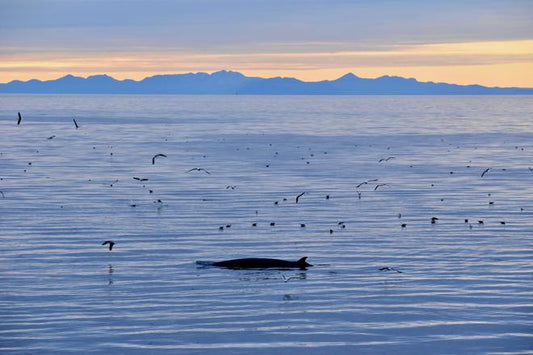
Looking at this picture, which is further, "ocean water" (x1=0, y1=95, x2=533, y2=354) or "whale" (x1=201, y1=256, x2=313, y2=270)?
"whale" (x1=201, y1=256, x2=313, y2=270)

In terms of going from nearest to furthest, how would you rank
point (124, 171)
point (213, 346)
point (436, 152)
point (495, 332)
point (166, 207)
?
1. point (213, 346)
2. point (495, 332)
3. point (166, 207)
4. point (124, 171)
5. point (436, 152)

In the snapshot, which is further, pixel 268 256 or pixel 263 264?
pixel 268 256

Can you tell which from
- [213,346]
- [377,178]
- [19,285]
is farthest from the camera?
[377,178]

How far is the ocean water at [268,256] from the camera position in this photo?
714 inches

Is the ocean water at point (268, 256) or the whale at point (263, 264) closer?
the ocean water at point (268, 256)

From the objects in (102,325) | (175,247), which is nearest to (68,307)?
(102,325)

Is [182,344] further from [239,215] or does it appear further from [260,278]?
[239,215]

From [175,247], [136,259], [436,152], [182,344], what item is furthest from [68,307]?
[436,152]

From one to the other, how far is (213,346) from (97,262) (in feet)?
31.6

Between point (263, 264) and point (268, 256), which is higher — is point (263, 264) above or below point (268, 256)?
above

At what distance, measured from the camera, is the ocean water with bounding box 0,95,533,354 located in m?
18.1

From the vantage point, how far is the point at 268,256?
27.1 m

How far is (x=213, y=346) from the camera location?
17203 mm

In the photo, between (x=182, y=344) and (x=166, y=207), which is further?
(x=166, y=207)
